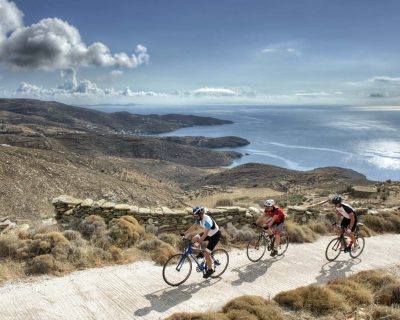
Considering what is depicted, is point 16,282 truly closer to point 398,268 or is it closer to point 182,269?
point 182,269

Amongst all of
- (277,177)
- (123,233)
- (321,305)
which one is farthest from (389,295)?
(277,177)

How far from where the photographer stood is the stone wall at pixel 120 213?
13234mm

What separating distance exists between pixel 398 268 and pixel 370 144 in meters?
151

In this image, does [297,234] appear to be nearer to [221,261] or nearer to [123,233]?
[221,261]

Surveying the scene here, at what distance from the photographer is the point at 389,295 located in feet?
28.8

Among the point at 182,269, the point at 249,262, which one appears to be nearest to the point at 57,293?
the point at 182,269

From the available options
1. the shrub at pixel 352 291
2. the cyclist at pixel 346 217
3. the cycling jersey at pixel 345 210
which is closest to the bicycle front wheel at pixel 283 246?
the cyclist at pixel 346 217

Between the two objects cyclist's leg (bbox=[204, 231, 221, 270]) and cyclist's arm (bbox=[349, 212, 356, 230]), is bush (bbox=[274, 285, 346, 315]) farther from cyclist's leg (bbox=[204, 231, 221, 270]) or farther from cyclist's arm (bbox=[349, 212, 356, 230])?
cyclist's arm (bbox=[349, 212, 356, 230])

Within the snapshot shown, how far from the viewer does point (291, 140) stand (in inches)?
6973

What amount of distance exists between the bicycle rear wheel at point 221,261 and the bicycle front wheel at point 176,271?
2.44ft

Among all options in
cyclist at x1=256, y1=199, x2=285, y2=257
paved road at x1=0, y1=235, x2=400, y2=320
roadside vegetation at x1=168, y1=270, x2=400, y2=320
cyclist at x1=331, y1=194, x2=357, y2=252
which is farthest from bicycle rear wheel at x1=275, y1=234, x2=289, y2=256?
roadside vegetation at x1=168, y1=270, x2=400, y2=320

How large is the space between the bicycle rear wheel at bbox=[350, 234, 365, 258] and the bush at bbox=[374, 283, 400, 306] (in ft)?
11.6

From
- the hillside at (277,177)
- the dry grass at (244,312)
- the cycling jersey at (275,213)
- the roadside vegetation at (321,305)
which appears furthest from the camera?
the hillside at (277,177)

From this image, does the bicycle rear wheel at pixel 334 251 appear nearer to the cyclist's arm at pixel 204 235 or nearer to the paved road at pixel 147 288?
the paved road at pixel 147 288
